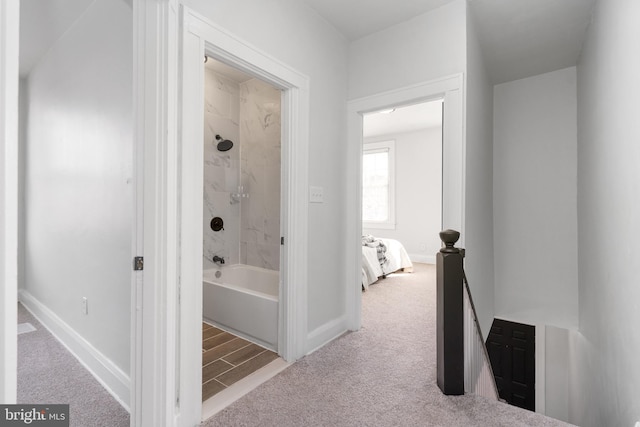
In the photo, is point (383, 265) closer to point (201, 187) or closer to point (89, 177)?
point (201, 187)

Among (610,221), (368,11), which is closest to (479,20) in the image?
(368,11)

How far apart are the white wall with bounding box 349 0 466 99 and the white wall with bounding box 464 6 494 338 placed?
11 centimetres

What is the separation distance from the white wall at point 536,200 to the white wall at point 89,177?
4002mm

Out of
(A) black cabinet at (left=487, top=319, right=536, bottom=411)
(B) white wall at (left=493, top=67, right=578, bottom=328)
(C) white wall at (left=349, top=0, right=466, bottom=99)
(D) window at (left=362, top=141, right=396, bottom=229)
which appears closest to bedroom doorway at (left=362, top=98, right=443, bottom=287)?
(D) window at (left=362, top=141, right=396, bottom=229)

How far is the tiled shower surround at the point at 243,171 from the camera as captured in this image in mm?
3572

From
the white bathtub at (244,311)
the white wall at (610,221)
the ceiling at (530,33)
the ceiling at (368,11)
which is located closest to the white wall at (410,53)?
the ceiling at (368,11)

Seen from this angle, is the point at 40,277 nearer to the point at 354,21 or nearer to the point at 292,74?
the point at 292,74

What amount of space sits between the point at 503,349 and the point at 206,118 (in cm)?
420

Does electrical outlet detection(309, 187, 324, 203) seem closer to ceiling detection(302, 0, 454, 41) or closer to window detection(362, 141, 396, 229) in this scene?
ceiling detection(302, 0, 454, 41)

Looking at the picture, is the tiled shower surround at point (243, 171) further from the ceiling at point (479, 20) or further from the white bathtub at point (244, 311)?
the ceiling at point (479, 20)

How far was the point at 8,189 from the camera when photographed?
0.84m

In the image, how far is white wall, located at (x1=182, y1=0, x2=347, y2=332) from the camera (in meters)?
2.04

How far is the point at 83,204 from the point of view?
215 cm

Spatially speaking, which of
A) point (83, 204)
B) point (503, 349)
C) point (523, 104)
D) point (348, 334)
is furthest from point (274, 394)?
point (523, 104)
